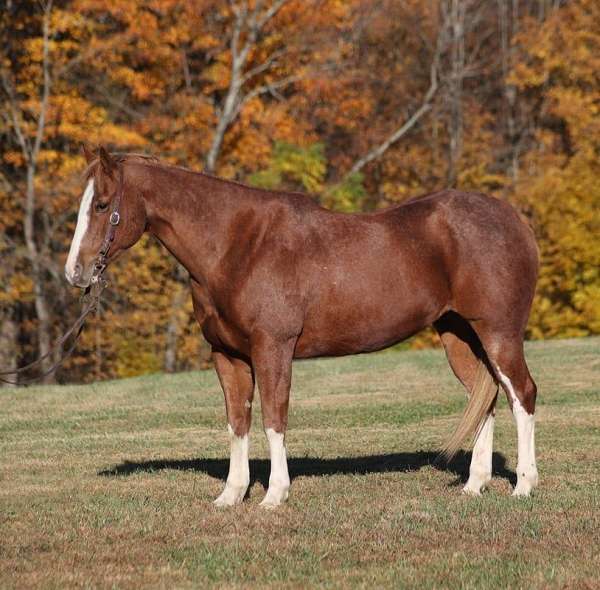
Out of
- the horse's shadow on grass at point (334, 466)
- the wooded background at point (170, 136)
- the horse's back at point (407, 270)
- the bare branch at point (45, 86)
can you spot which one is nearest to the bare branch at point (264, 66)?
the wooded background at point (170, 136)

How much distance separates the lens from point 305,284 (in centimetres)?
841

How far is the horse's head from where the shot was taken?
8086 millimetres

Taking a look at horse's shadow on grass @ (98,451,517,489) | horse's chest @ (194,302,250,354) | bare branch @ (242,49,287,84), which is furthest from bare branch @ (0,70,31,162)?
horse's chest @ (194,302,250,354)

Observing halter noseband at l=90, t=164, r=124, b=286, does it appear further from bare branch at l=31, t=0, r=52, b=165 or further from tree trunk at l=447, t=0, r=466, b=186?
tree trunk at l=447, t=0, r=466, b=186

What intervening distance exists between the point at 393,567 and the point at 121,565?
1431mm

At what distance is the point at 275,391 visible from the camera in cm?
821

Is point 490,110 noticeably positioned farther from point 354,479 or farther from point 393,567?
point 393,567

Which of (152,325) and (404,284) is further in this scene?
(152,325)

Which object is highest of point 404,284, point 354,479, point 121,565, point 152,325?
point 404,284

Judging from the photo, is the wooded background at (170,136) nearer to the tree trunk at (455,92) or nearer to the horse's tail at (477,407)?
the tree trunk at (455,92)

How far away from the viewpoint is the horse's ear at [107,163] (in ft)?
26.2

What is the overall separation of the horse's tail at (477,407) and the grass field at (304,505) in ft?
1.37

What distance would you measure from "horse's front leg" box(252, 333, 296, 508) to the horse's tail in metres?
1.27

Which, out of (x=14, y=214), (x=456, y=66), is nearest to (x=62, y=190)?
(x=14, y=214)
